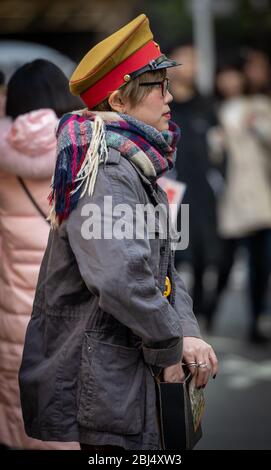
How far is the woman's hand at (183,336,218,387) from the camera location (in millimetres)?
3133

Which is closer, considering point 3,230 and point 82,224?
point 82,224

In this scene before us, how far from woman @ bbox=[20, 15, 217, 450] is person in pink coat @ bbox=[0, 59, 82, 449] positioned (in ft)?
3.13

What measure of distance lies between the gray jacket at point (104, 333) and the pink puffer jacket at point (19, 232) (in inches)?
39.4

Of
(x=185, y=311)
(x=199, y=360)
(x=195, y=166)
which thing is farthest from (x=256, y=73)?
(x=199, y=360)

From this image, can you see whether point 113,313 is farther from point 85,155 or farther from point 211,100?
point 211,100

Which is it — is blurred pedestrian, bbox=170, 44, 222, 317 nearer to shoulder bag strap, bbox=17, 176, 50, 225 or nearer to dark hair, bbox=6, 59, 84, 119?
dark hair, bbox=6, 59, 84, 119

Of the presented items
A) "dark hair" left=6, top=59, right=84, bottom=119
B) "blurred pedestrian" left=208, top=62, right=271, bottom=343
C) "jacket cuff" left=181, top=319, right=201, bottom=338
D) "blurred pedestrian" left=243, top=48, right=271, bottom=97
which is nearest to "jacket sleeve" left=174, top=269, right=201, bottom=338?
"jacket cuff" left=181, top=319, right=201, bottom=338

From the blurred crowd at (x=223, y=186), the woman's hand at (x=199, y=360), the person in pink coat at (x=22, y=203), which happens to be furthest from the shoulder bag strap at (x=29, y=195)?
the blurred crowd at (x=223, y=186)

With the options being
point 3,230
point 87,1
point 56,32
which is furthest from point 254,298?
point 56,32

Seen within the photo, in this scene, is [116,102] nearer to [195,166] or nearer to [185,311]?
[185,311]

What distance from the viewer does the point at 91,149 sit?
9.78 feet

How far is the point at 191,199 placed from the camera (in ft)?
26.8

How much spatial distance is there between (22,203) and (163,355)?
1.36 m
